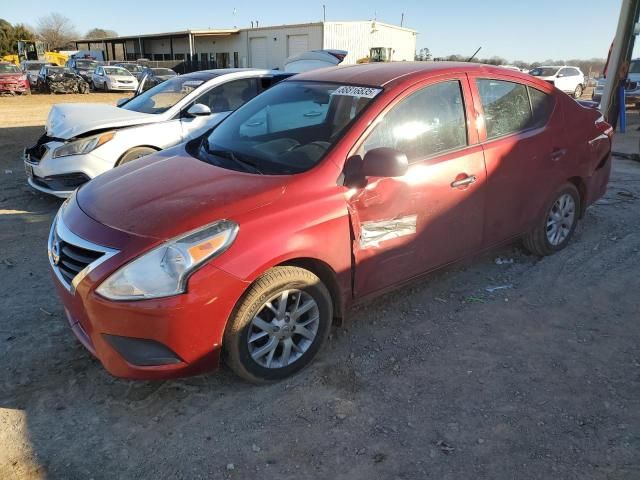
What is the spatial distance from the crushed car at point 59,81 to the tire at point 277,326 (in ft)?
88.7

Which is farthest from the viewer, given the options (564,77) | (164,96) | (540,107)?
(564,77)

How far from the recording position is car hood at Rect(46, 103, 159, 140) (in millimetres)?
5969

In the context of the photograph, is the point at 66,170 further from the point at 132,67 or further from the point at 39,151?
the point at 132,67

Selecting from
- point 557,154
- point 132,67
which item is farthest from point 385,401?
point 132,67

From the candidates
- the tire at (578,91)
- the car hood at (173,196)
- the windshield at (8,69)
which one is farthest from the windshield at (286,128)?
the tire at (578,91)

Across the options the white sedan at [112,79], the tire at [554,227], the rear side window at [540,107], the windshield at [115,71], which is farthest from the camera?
the windshield at [115,71]

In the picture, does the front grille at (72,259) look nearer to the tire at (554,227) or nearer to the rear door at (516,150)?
the rear door at (516,150)

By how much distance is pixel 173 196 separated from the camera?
287cm

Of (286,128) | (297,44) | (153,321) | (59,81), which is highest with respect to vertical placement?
(297,44)

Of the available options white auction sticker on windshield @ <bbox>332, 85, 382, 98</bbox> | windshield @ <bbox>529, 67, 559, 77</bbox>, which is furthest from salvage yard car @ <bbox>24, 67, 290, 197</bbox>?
windshield @ <bbox>529, 67, 559, 77</bbox>

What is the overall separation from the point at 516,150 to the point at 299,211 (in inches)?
78.1

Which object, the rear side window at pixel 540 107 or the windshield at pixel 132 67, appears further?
the windshield at pixel 132 67

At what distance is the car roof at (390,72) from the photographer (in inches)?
133

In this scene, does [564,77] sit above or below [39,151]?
above
